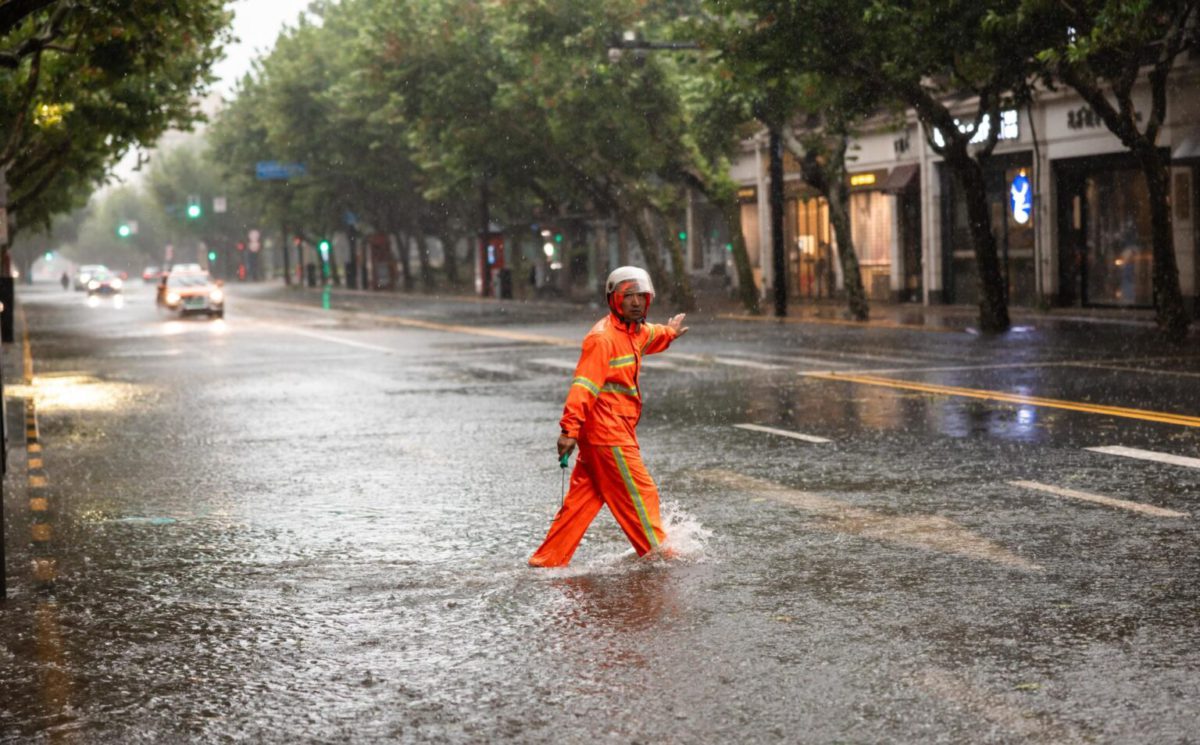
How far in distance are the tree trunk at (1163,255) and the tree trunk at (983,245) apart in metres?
4.47

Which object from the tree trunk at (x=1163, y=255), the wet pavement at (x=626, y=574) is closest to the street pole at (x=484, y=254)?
the tree trunk at (x=1163, y=255)

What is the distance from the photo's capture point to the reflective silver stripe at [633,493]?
821cm

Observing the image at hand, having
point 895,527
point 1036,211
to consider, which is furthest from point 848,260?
point 895,527

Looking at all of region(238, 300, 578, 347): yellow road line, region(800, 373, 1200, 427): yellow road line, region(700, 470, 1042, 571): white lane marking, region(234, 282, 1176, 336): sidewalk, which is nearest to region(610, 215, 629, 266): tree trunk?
region(234, 282, 1176, 336): sidewalk

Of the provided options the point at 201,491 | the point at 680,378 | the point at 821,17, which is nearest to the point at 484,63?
the point at 821,17

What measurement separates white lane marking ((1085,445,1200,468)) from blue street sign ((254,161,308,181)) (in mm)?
61463

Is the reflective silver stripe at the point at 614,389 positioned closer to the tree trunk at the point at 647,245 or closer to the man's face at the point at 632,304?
the man's face at the point at 632,304

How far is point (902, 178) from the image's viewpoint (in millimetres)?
41406

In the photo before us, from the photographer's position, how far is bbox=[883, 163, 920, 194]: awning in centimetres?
4125

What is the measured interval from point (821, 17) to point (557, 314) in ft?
57.1

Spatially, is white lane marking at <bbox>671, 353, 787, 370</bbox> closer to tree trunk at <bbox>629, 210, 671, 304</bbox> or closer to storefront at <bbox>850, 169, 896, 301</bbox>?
storefront at <bbox>850, 169, 896, 301</bbox>

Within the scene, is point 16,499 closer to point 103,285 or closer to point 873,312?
point 873,312

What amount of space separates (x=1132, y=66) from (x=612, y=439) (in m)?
17.8

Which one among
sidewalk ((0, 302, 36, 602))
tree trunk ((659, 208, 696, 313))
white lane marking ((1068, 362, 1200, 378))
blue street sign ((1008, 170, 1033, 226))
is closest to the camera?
sidewalk ((0, 302, 36, 602))
